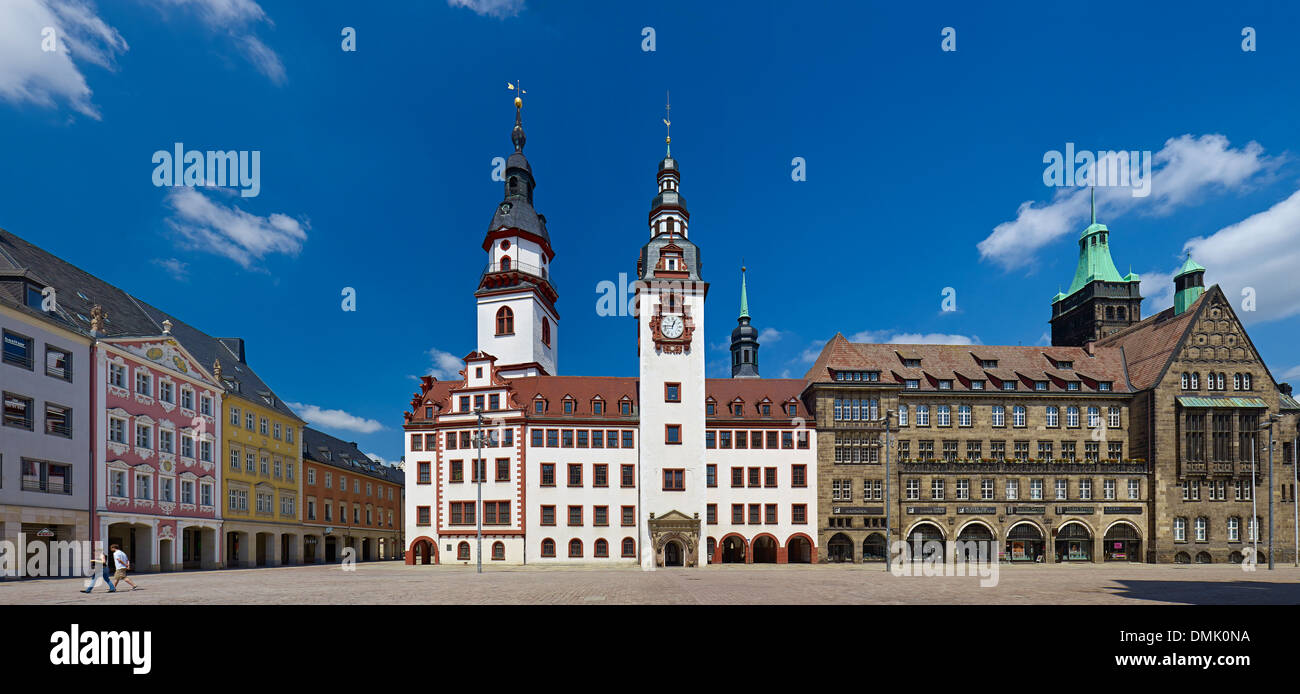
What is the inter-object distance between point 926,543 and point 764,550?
45.3ft

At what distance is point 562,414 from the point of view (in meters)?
63.4

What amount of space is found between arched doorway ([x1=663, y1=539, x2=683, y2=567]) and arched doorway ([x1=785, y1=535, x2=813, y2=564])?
9.12m

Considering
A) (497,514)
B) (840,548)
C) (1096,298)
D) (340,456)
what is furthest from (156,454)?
(1096,298)

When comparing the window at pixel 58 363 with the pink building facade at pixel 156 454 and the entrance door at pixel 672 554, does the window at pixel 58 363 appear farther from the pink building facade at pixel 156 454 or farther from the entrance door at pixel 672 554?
the entrance door at pixel 672 554

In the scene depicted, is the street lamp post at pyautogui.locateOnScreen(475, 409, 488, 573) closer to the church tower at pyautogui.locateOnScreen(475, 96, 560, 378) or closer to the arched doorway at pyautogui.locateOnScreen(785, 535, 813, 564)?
the church tower at pyautogui.locateOnScreen(475, 96, 560, 378)

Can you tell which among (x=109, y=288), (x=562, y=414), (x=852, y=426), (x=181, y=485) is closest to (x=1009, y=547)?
(x=852, y=426)

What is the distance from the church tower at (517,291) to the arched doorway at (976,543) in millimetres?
41067

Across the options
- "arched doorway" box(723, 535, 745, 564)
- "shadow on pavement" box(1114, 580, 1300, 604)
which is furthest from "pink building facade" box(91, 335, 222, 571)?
"shadow on pavement" box(1114, 580, 1300, 604)

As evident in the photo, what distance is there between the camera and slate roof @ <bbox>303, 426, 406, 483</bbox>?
73000mm

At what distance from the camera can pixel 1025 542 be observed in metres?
63.0

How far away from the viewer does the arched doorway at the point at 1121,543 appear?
6325 centimetres
